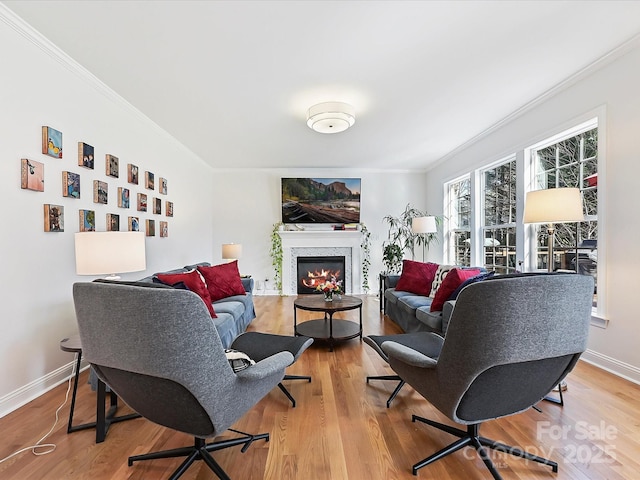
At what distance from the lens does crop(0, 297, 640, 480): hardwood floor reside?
150 centimetres

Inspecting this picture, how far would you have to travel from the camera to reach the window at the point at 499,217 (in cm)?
404

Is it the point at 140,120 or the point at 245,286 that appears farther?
the point at 245,286

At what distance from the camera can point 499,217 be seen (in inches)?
171

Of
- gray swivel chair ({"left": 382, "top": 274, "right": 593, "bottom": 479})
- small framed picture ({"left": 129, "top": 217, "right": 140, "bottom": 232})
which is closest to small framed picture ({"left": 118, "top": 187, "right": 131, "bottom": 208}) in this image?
small framed picture ({"left": 129, "top": 217, "right": 140, "bottom": 232})

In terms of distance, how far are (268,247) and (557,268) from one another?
4773mm

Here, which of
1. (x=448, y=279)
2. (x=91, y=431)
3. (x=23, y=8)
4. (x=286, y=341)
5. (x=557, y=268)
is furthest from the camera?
(x=557, y=268)

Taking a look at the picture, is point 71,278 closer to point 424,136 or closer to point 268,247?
point 268,247

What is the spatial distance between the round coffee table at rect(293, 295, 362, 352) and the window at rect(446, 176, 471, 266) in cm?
283

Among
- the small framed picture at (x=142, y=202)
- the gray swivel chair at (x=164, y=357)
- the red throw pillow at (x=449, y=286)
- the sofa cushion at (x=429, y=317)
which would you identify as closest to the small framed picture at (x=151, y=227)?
the small framed picture at (x=142, y=202)

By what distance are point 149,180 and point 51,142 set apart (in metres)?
1.50

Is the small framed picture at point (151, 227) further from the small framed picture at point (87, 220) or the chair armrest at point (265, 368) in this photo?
the chair armrest at point (265, 368)

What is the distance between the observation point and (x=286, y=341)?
7.20ft

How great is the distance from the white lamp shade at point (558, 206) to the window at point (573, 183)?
0.86m

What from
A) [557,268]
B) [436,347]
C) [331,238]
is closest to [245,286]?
[331,238]
